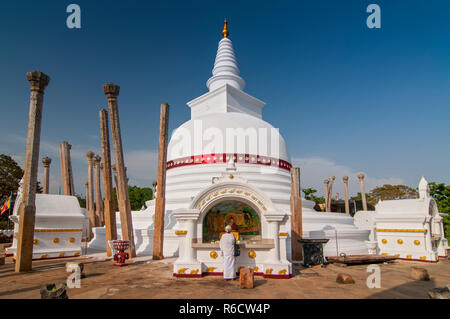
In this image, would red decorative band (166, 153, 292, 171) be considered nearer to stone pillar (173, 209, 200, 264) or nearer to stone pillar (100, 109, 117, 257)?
stone pillar (100, 109, 117, 257)

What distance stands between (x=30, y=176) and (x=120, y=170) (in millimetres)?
3282

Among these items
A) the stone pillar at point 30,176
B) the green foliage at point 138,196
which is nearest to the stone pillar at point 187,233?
the stone pillar at point 30,176

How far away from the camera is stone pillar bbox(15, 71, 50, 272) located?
9.59 meters

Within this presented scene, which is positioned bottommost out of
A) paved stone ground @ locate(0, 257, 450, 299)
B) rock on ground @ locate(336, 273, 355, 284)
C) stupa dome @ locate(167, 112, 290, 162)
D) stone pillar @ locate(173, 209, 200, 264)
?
paved stone ground @ locate(0, 257, 450, 299)

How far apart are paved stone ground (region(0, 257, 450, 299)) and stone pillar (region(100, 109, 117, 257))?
2.48m

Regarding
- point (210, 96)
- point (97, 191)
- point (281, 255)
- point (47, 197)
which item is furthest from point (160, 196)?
point (210, 96)

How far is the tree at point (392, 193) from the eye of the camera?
144ft

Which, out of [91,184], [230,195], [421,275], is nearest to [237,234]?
[230,195]

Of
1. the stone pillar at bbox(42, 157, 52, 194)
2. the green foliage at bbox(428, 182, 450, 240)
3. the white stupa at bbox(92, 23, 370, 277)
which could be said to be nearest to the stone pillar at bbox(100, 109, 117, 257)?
the white stupa at bbox(92, 23, 370, 277)

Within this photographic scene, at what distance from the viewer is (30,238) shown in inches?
385

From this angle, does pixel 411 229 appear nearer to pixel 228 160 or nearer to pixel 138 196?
pixel 228 160

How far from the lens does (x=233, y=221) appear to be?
10438mm
